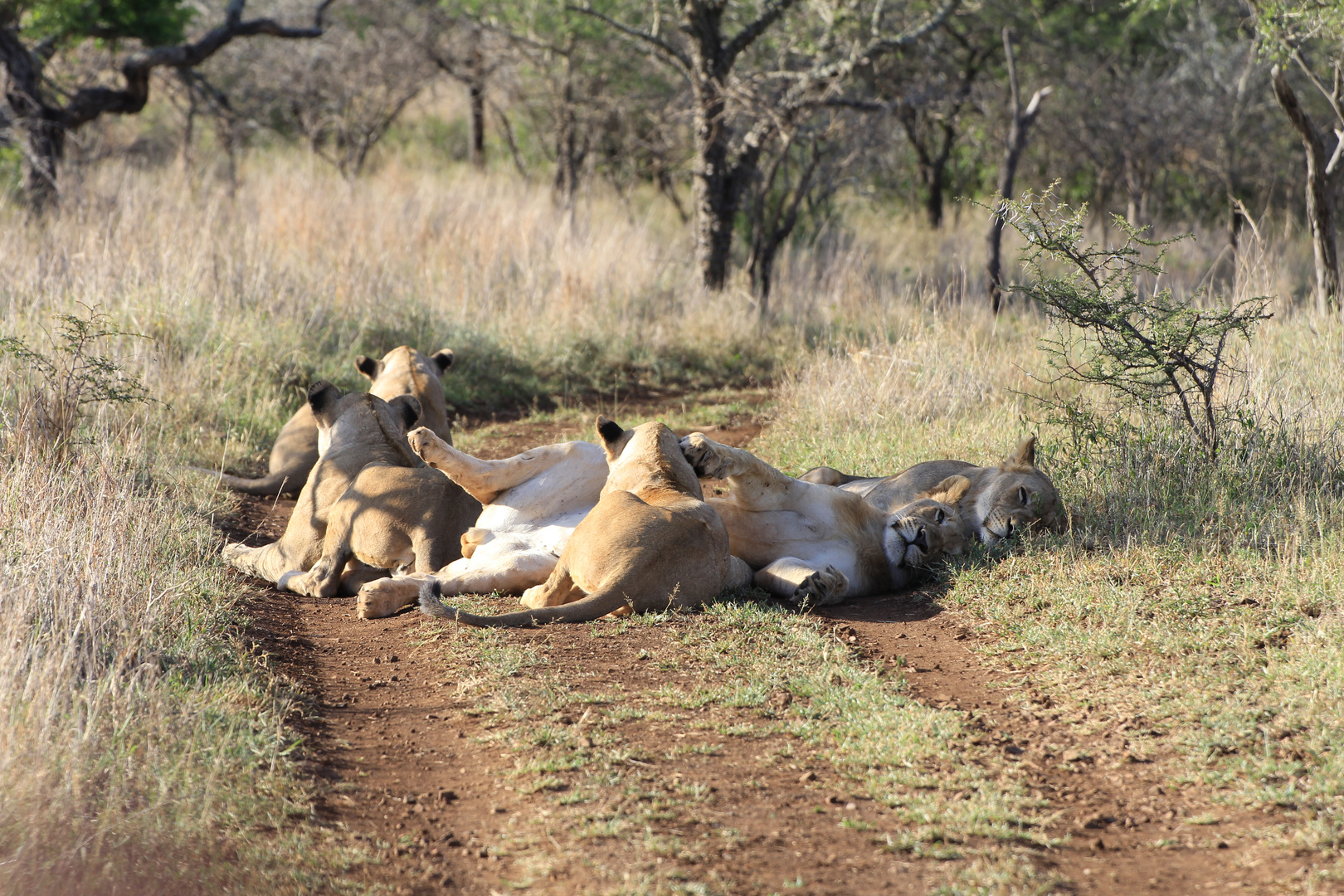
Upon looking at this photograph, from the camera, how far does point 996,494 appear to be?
5688mm

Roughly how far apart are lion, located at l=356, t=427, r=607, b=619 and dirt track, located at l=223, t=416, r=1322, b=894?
1.88ft

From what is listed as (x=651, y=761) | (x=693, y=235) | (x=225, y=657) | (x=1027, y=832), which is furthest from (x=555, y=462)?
(x=693, y=235)

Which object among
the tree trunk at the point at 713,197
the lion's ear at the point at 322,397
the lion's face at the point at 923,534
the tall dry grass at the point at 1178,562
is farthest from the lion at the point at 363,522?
the tree trunk at the point at 713,197

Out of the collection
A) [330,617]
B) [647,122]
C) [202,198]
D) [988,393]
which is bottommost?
[330,617]

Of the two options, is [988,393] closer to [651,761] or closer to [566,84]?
[651,761]

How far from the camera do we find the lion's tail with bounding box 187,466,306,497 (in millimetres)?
6979

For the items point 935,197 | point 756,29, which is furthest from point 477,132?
point 756,29

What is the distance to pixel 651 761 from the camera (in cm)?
356

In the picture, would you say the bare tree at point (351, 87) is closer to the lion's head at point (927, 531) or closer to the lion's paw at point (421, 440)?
the lion's paw at point (421, 440)

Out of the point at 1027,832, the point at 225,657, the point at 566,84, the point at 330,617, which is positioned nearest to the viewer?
the point at 1027,832

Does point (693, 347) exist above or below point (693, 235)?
below

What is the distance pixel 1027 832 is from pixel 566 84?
54.8 ft

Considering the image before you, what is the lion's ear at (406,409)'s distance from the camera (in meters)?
6.13

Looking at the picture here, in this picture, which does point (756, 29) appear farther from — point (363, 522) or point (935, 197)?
point (363, 522)
